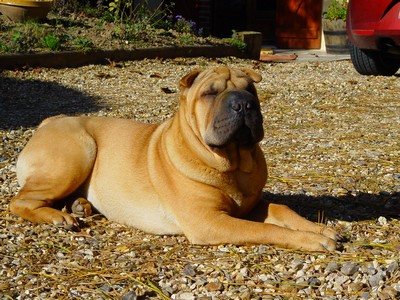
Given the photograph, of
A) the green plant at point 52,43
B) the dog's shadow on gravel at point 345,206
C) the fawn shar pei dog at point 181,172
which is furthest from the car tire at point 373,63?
the fawn shar pei dog at point 181,172

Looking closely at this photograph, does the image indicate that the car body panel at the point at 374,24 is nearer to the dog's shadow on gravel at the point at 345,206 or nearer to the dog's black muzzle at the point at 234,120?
the dog's shadow on gravel at the point at 345,206

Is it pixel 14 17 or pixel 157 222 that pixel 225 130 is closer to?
pixel 157 222

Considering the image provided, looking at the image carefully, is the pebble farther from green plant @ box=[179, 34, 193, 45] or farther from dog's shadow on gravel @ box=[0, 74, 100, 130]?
green plant @ box=[179, 34, 193, 45]

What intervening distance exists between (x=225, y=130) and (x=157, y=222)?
729 mm

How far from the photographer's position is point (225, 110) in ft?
12.3

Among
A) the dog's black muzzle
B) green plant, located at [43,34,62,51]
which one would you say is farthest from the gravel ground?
green plant, located at [43,34,62,51]

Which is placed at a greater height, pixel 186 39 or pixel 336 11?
pixel 336 11

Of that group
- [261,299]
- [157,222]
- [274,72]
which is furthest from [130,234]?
[274,72]

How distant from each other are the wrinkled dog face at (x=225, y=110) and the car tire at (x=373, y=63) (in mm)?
6093

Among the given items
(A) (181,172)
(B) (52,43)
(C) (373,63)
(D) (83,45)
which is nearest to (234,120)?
(A) (181,172)

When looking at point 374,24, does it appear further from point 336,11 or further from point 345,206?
point 336,11

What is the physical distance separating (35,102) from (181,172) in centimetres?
473

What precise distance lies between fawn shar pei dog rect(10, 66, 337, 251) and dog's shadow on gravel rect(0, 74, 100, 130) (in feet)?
8.75

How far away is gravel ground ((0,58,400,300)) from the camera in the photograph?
10.8 ft
